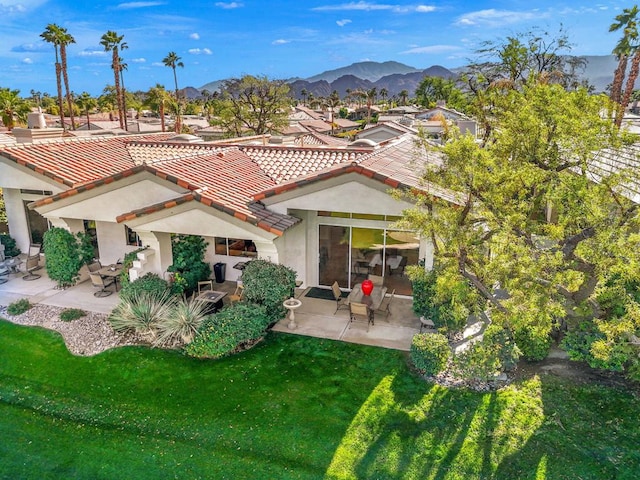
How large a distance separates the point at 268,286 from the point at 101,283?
7.31 m

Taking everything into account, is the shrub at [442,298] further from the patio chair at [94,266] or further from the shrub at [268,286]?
the patio chair at [94,266]

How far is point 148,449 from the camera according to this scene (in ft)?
30.7

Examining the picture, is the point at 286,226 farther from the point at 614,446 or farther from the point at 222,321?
the point at 614,446

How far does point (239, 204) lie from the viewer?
593 inches

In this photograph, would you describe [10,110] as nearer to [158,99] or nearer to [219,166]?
[158,99]

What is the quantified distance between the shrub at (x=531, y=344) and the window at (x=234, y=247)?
10.0 meters

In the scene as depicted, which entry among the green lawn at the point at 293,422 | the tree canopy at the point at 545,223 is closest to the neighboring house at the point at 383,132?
the tree canopy at the point at 545,223

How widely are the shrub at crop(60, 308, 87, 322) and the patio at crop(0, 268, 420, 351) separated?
38cm

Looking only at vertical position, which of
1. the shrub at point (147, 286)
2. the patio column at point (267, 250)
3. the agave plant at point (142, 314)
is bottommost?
the agave plant at point (142, 314)

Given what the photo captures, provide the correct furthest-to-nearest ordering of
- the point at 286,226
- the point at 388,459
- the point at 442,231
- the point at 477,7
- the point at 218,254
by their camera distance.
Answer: the point at 477,7, the point at 218,254, the point at 286,226, the point at 442,231, the point at 388,459

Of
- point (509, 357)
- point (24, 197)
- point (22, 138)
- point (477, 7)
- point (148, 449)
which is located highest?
point (477, 7)

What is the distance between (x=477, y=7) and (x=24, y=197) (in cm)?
4508

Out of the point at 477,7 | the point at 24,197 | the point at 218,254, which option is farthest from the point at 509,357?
the point at 477,7

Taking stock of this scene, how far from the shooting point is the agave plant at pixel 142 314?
1362 cm
